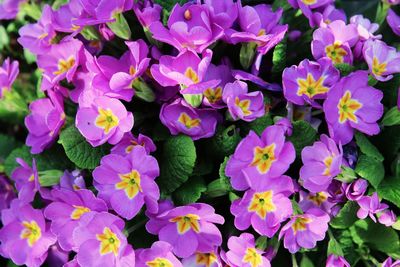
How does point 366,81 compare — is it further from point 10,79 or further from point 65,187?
point 10,79

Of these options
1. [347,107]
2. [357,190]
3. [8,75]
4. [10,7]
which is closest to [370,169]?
[357,190]

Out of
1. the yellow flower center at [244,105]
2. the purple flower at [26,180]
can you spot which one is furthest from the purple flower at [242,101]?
the purple flower at [26,180]

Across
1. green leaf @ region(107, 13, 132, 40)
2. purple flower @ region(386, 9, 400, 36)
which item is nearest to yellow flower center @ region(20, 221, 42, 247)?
green leaf @ region(107, 13, 132, 40)

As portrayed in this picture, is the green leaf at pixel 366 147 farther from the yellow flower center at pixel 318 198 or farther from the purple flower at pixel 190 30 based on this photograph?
the purple flower at pixel 190 30

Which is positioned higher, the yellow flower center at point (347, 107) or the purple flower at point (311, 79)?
the purple flower at point (311, 79)

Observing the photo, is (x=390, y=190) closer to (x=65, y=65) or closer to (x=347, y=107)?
(x=347, y=107)

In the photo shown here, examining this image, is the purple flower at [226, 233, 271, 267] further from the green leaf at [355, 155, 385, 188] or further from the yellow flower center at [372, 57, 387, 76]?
the yellow flower center at [372, 57, 387, 76]
